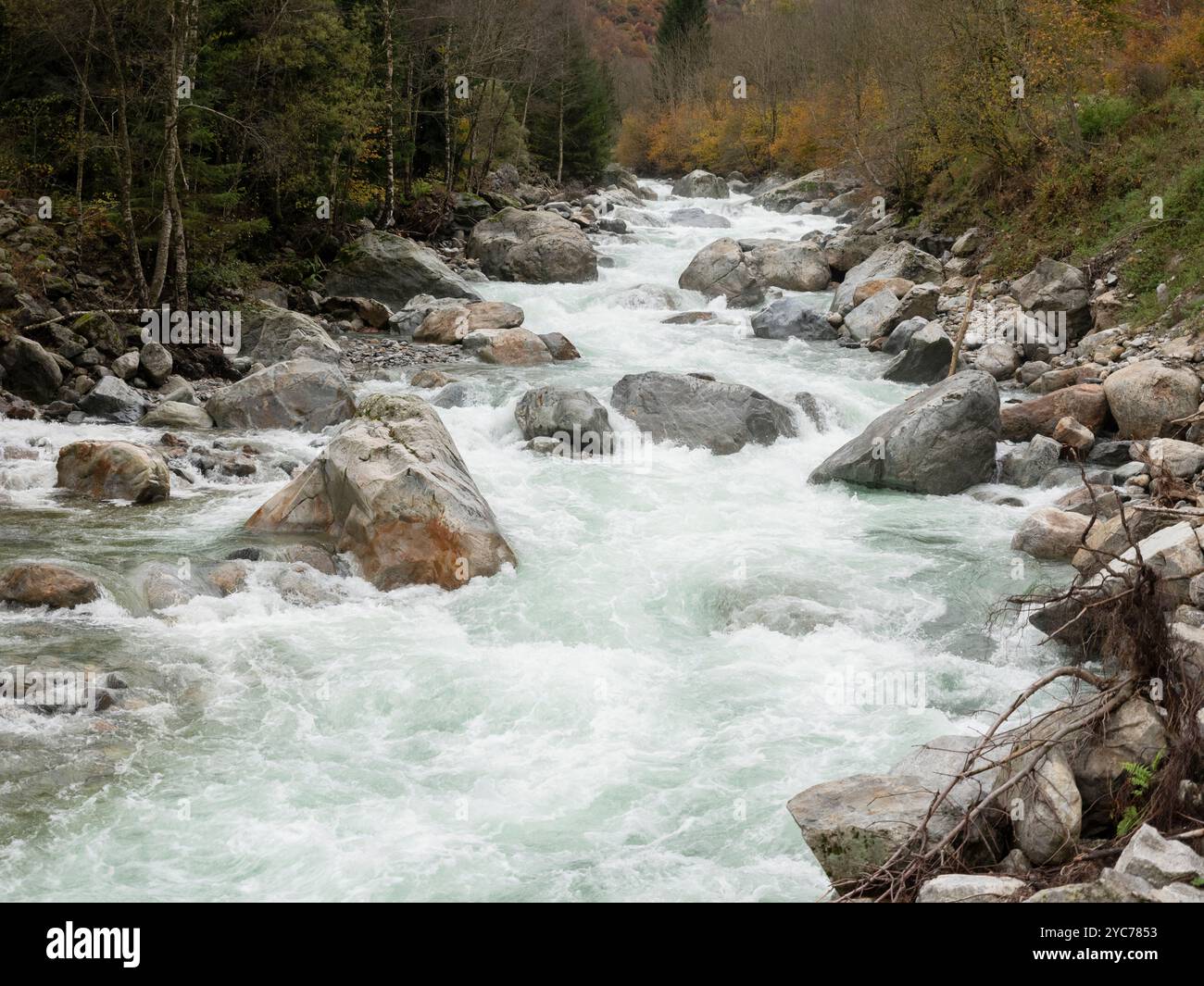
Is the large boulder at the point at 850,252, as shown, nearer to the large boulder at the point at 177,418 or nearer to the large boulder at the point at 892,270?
the large boulder at the point at 892,270

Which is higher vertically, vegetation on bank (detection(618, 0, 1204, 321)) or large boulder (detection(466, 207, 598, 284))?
vegetation on bank (detection(618, 0, 1204, 321))

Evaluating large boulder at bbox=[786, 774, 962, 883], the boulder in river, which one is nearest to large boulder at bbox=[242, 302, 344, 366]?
large boulder at bbox=[786, 774, 962, 883]

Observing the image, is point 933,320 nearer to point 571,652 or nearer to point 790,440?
point 790,440

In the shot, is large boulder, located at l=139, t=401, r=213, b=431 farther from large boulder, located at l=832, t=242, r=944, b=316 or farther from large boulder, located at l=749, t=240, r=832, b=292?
large boulder, located at l=749, t=240, r=832, b=292

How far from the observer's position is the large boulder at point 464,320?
20.0 meters

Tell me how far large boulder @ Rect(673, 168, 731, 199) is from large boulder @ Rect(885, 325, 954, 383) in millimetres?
27690

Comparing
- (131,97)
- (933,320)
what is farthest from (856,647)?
(131,97)

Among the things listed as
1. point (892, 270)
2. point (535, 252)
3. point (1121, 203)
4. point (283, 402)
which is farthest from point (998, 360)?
point (535, 252)

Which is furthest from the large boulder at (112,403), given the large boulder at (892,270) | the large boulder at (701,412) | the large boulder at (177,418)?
the large boulder at (892,270)

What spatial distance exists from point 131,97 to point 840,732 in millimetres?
15936

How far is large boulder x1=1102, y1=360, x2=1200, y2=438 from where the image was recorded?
13.2m

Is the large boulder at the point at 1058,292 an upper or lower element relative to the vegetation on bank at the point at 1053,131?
lower

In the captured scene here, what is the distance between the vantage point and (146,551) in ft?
32.1

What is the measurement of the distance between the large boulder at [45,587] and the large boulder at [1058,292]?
15.8 meters
